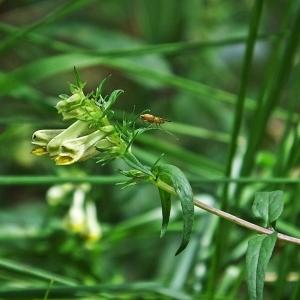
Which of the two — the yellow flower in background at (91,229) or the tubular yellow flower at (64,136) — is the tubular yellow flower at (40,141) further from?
the yellow flower in background at (91,229)

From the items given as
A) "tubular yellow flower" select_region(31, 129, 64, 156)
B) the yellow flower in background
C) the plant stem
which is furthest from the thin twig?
the yellow flower in background

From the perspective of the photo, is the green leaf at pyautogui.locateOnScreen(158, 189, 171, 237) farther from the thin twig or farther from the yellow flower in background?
the yellow flower in background

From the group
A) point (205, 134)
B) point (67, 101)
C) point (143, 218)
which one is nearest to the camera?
point (67, 101)

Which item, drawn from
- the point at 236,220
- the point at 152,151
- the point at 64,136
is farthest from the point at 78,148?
the point at 152,151

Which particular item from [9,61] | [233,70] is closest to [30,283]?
[233,70]

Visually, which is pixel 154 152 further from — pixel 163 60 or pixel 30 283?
pixel 163 60

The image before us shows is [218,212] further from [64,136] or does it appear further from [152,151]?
[152,151]

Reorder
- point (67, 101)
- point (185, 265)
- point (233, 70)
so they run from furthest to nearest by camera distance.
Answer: point (233, 70) → point (185, 265) → point (67, 101)
